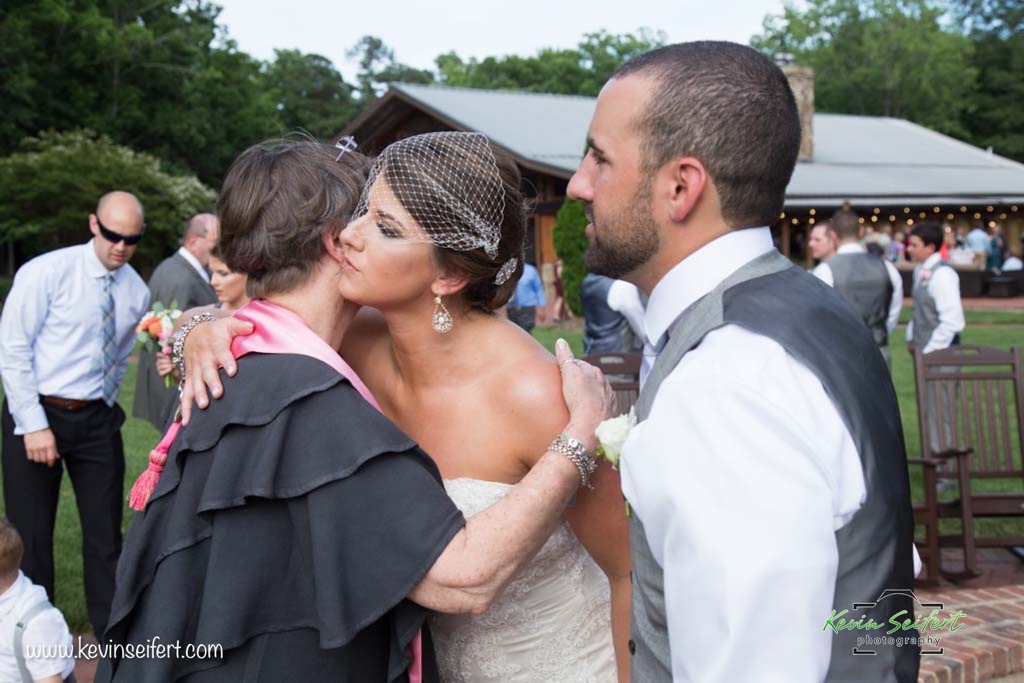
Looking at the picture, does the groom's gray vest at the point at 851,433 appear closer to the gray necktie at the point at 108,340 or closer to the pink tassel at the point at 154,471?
the pink tassel at the point at 154,471

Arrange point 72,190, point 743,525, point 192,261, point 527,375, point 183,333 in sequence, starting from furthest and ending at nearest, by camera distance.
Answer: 1. point 72,190
2. point 192,261
3. point 183,333
4. point 527,375
5. point 743,525

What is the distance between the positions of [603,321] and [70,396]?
4.39m

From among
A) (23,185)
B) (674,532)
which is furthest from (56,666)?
(23,185)

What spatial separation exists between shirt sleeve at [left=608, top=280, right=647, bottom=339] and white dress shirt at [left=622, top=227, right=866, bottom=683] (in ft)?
20.4

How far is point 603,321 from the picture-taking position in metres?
8.45

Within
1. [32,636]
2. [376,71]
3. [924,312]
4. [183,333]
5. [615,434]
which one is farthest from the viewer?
[376,71]

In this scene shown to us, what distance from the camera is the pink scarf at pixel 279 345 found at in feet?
7.14

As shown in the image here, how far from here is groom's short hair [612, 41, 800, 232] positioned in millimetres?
1659

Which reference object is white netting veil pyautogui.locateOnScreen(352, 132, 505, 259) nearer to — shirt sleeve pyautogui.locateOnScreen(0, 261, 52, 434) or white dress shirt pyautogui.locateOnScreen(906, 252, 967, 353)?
shirt sleeve pyautogui.locateOnScreen(0, 261, 52, 434)

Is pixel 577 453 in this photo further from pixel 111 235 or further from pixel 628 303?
pixel 628 303

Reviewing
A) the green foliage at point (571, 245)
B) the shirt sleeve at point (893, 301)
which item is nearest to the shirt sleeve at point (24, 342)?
the shirt sleeve at point (893, 301)

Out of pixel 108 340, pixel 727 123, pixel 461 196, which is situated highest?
pixel 727 123

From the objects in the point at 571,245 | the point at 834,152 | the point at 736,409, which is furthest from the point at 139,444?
the point at 834,152

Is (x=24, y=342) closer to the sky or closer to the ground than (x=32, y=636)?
closer to the sky
